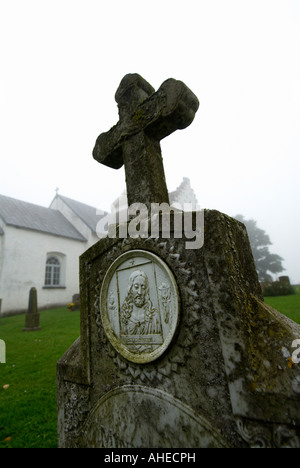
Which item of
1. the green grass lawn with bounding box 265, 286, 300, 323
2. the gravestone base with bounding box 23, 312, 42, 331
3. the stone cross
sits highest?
the stone cross

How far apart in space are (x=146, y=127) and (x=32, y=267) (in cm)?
1441

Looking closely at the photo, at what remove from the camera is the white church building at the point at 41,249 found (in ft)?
44.0

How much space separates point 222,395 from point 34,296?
32.8 feet

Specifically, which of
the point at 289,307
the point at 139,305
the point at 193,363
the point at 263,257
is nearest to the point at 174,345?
the point at 193,363

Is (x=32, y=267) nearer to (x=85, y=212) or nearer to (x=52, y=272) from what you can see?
(x=52, y=272)

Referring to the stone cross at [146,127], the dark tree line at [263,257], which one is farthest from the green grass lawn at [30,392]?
the dark tree line at [263,257]

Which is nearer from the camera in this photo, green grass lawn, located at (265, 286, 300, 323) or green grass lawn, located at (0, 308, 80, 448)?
green grass lawn, located at (0, 308, 80, 448)

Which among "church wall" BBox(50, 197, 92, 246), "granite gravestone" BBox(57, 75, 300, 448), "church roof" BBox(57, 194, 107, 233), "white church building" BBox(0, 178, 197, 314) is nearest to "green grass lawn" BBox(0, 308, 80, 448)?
"granite gravestone" BBox(57, 75, 300, 448)

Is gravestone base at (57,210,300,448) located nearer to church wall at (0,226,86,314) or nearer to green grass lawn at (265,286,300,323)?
green grass lawn at (265,286,300,323)

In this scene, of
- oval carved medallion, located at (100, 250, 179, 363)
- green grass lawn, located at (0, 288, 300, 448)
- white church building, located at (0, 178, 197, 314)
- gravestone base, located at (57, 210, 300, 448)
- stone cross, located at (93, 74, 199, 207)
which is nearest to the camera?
gravestone base, located at (57, 210, 300, 448)

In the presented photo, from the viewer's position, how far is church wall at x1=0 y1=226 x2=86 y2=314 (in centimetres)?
1326

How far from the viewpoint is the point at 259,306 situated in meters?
1.39
